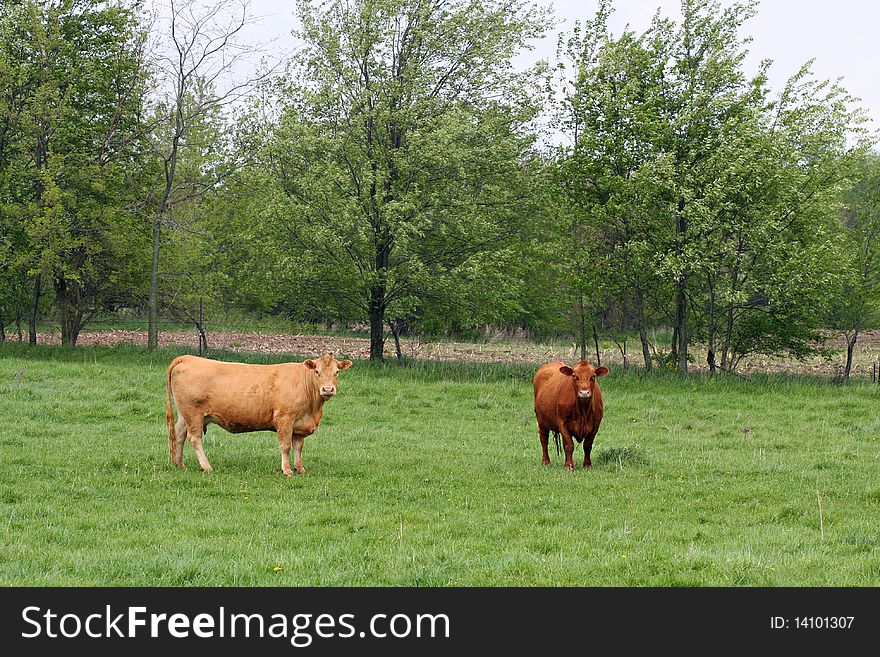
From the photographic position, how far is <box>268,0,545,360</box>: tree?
93.4 ft

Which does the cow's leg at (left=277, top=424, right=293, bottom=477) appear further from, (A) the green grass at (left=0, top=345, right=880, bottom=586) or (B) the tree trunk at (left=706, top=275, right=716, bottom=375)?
(B) the tree trunk at (left=706, top=275, right=716, bottom=375)

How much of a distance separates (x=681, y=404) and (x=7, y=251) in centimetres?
2230

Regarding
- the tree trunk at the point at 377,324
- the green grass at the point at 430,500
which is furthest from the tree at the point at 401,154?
the green grass at the point at 430,500

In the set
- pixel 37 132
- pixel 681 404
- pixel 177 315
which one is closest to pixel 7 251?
pixel 37 132

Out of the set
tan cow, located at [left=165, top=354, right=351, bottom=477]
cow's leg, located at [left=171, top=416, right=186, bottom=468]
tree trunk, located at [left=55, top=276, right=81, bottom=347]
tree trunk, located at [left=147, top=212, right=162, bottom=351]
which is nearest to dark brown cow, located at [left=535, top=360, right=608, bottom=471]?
tan cow, located at [left=165, top=354, right=351, bottom=477]

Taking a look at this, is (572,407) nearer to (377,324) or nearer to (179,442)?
A: (179,442)

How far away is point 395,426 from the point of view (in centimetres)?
1917

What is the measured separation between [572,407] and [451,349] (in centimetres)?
2518

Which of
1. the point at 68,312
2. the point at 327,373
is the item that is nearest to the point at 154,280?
the point at 68,312

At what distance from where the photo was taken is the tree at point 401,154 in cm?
2847

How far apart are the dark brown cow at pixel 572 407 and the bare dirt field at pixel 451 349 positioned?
17444 millimetres

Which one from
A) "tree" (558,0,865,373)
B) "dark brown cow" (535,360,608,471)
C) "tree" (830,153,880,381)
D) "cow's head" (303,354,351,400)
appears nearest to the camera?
"cow's head" (303,354,351,400)

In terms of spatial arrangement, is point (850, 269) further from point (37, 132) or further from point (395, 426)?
point (37, 132)

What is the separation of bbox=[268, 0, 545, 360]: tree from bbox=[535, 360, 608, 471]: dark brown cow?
13488 millimetres
